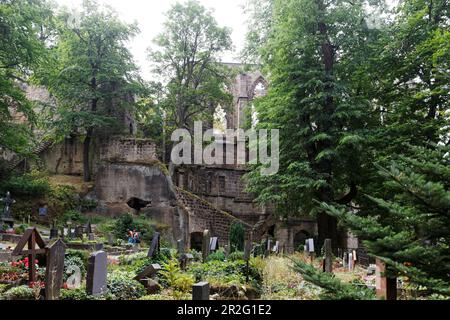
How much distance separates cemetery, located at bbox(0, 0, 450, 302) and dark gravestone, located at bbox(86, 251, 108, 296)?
0.12ft

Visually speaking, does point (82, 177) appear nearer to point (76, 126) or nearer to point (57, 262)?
point (76, 126)

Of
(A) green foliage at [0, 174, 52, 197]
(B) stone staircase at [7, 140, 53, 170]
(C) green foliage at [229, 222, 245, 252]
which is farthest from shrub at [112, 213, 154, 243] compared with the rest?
(B) stone staircase at [7, 140, 53, 170]

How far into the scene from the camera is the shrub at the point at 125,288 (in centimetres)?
866

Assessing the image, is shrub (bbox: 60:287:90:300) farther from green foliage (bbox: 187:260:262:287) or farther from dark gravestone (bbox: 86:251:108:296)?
green foliage (bbox: 187:260:262:287)

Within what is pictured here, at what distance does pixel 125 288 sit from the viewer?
8906 mm

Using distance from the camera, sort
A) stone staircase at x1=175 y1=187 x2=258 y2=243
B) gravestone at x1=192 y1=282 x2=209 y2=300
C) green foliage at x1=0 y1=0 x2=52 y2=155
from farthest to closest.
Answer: stone staircase at x1=175 y1=187 x2=258 y2=243, green foliage at x1=0 y1=0 x2=52 y2=155, gravestone at x1=192 y1=282 x2=209 y2=300

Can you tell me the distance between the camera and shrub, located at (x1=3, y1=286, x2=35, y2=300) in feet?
25.2

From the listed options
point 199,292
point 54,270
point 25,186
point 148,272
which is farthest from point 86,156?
point 199,292

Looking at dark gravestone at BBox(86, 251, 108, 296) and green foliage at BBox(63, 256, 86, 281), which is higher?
dark gravestone at BBox(86, 251, 108, 296)

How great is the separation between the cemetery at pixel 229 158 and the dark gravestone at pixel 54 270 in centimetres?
3

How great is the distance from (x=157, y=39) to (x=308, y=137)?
15458mm

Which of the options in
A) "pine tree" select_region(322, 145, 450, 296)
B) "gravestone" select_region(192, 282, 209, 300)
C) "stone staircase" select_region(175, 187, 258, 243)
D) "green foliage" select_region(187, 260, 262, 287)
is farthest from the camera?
"stone staircase" select_region(175, 187, 258, 243)

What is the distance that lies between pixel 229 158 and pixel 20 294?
28.9 m

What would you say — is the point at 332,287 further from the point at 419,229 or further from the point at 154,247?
the point at 154,247
